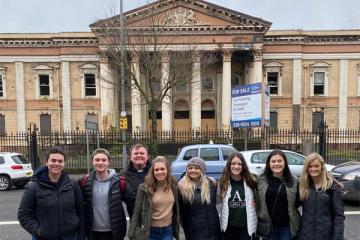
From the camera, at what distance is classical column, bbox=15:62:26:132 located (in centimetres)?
3675

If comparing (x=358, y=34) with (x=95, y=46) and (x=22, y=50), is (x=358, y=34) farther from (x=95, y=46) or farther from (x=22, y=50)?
(x=22, y=50)

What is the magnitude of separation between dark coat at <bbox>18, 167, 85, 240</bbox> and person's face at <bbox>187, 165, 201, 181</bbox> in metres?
1.35

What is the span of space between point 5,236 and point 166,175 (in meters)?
4.88

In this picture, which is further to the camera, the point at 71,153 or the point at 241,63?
the point at 241,63

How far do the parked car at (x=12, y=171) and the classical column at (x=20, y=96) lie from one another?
25801 mm

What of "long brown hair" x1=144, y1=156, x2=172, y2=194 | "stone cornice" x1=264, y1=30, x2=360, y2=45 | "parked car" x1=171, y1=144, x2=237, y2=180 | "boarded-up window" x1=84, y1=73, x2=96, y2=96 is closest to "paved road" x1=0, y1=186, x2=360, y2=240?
"long brown hair" x1=144, y1=156, x2=172, y2=194

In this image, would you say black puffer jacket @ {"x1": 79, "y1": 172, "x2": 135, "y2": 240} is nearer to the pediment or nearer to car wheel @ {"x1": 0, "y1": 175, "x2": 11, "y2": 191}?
car wheel @ {"x1": 0, "y1": 175, "x2": 11, "y2": 191}

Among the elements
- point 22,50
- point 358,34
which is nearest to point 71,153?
point 22,50

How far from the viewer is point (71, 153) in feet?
68.1

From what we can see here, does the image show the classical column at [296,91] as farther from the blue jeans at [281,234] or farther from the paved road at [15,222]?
the blue jeans at [281,234]

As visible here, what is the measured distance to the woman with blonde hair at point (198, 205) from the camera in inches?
150

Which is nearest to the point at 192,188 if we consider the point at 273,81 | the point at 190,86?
the point at 190,86

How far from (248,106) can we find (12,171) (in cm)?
1026

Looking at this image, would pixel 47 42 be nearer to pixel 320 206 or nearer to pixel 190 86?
pixel 190 86
